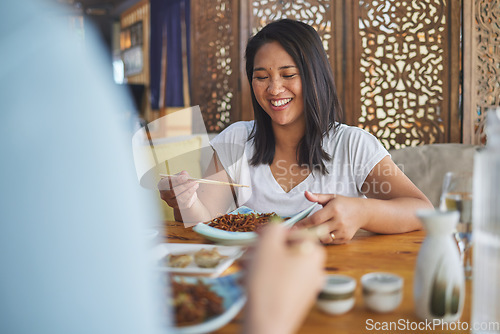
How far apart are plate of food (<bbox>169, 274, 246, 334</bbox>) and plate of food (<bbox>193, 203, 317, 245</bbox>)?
42cm

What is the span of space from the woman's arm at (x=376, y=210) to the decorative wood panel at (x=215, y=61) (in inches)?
Answer: 74.1

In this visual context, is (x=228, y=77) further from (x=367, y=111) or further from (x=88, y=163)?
(x=88, y=163)

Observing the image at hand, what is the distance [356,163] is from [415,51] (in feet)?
5.24

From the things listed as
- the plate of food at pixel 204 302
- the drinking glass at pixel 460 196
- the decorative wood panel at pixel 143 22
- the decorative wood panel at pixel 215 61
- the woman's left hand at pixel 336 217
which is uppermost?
the decorative wood panel at pixel 143 22

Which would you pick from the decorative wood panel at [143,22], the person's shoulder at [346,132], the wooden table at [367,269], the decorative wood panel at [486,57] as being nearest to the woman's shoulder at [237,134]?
the person's shoulder at [346,132]

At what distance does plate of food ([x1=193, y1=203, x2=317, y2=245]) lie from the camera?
1.26 m

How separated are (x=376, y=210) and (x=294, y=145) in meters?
0.77

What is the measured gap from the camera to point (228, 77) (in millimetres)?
3439

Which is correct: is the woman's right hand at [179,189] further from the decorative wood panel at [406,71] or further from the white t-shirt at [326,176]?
the decorative wood panel at [406,71]

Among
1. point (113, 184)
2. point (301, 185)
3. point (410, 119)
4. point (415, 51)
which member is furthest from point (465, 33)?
point (113, 184)

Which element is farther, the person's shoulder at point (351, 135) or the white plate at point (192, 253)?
the person's shoulder at point (351, 135)

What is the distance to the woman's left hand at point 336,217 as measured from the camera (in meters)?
1.24

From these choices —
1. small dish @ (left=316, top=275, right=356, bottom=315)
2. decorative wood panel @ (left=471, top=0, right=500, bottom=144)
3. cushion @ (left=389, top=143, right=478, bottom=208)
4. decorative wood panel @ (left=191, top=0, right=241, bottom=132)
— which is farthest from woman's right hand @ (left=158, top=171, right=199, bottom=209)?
decorative wood panel @ (left=471, top=0, right=500, bottom=144)

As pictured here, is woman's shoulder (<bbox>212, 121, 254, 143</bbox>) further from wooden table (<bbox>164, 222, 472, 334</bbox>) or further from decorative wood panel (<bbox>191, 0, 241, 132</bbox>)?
decorative wood panel (<bbox>191, 0, 241, 132</bbox>)
